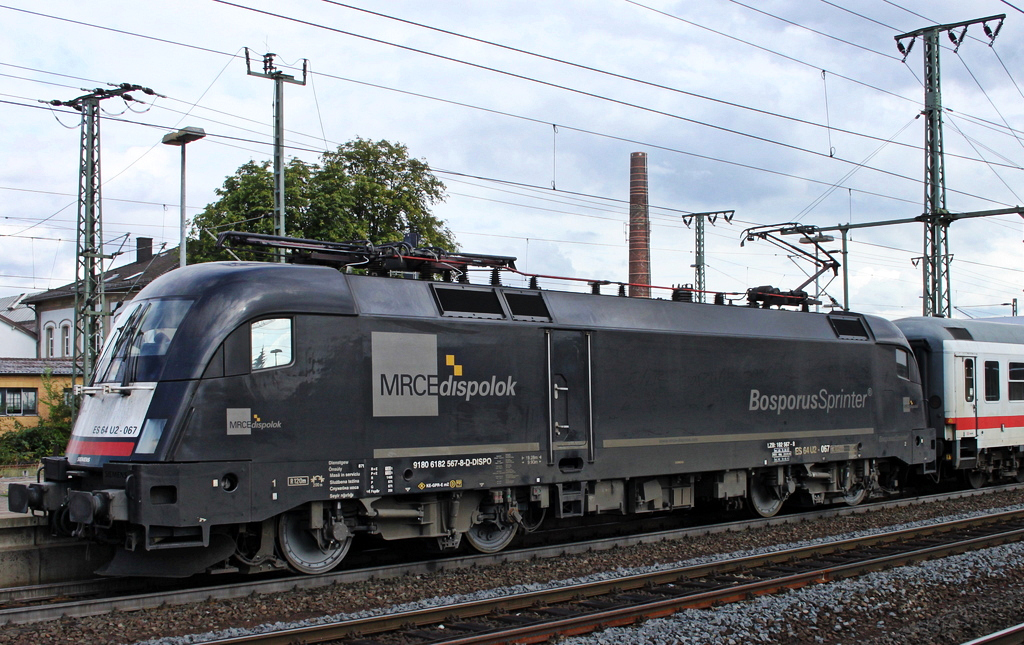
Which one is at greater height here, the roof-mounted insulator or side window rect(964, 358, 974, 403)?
the roof-mounted insulator

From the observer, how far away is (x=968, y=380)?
1950 cm

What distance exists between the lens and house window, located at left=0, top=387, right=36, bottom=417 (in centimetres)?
3550

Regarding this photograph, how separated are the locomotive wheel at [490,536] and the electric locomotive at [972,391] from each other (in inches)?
441

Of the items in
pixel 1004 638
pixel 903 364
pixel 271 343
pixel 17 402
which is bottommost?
pixel 1004 638

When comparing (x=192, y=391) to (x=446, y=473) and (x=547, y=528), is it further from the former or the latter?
(x=547, y=528)

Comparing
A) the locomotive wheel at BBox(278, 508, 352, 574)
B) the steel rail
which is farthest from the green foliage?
the steel rail

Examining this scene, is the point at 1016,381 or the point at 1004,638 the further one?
the point at 1016,381

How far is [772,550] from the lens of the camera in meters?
12.7

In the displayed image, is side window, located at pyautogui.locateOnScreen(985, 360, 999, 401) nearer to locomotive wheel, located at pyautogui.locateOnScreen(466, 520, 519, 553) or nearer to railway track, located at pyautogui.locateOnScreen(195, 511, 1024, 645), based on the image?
railway track, located at pyautogui.locateOnScreen(195, 511, 1024, 645)

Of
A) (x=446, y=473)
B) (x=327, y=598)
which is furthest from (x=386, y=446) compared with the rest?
(x=327, y=598)

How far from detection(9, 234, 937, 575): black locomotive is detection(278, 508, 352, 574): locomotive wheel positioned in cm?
2

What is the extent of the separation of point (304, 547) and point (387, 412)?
1788mm

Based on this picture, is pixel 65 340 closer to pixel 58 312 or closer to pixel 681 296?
pixel 58 312

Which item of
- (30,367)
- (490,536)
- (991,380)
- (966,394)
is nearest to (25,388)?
(30,367)
